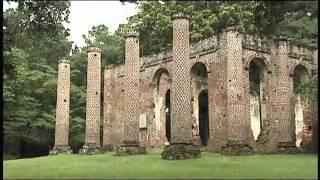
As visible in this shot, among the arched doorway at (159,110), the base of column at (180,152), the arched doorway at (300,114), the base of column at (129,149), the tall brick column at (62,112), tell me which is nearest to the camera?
the base of column at (180,152)

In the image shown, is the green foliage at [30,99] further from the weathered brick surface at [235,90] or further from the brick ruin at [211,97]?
the weathered brick surface at [235,90]

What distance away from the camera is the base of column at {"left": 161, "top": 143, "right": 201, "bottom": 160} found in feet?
62.0

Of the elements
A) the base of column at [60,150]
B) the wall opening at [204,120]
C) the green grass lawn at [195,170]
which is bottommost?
the green grass lawn at [195,170]

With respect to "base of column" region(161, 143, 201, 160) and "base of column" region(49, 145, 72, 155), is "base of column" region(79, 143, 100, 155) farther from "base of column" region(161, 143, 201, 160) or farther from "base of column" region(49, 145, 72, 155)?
"base of column" region(161, 143, 201, 160)

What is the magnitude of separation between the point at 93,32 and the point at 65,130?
20047 mm

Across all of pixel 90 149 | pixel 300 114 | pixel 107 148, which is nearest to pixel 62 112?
pixel 90 149

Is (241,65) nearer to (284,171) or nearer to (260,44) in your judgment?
(260,44)

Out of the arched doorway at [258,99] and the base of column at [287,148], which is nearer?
the base of column at [287,148]

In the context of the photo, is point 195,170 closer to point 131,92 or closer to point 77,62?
point 131,92

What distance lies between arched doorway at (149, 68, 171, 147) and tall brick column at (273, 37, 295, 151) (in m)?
6.15

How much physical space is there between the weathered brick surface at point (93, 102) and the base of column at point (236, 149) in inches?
318

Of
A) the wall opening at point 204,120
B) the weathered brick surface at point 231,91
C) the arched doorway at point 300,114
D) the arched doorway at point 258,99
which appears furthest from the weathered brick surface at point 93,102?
the arched doorway at point 300,114

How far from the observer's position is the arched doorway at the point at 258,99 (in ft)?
81.3

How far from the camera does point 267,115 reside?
80.1ft
